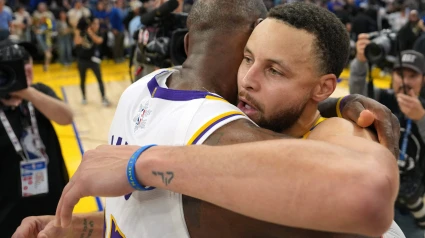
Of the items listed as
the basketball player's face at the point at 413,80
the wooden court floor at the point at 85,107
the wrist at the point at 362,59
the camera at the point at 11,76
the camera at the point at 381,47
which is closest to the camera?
the camera at the point at 11,76

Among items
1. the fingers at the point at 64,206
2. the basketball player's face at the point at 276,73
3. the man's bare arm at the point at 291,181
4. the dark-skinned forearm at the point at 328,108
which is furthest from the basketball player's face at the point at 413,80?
the fingers at the point at 64,206

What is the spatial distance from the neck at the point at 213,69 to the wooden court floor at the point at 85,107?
2698 millimetres

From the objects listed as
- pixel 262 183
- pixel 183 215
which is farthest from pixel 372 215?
pixel 183 215

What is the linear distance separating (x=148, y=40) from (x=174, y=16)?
0.25 metres

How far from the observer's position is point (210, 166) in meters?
0.96

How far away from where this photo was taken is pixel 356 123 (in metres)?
1.39

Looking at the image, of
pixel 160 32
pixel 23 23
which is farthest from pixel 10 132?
pixel 23 23

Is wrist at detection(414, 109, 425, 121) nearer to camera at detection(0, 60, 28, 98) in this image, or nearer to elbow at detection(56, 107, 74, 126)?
elbow at detection(56, 107, 74, 126)

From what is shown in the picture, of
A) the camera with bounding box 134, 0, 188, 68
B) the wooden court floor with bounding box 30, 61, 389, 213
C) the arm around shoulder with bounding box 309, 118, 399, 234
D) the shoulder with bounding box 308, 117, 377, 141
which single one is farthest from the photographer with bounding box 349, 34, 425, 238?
the arm around shoulder with bounding box 309, 118, 399, 234

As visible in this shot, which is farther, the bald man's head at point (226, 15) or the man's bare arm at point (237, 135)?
the bald man's head at point (226, 15)

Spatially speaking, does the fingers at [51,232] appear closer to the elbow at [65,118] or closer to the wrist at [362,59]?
the elbow at [65,118]

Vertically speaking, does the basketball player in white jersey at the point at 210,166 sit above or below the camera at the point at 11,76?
above

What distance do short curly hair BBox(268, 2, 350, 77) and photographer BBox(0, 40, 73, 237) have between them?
182 cm

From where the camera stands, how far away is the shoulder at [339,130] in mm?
1205
